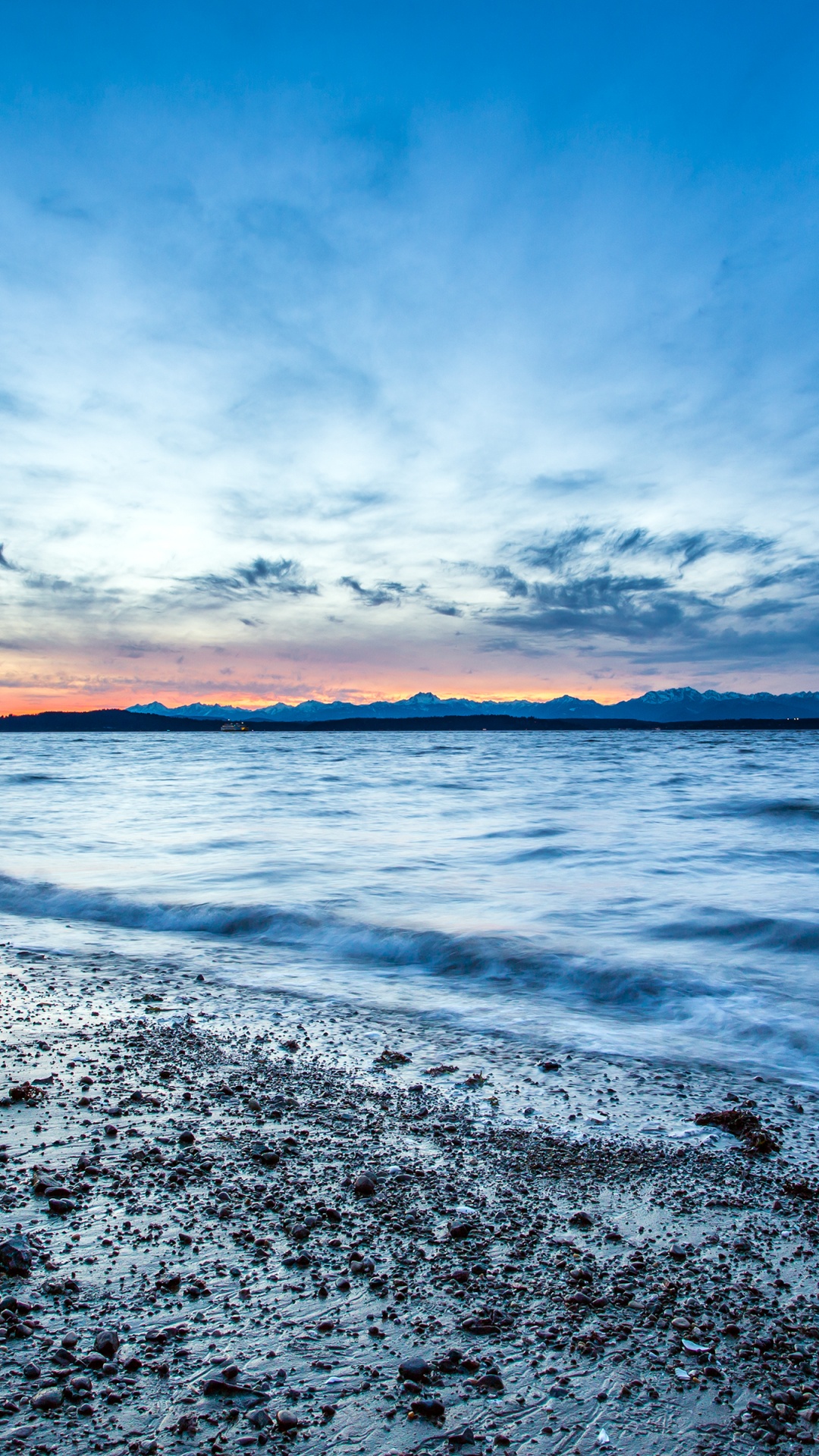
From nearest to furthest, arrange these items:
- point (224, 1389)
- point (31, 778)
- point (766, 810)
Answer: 1. point (224, 1389)
2. point (766, 810)
3. point (31, 778)

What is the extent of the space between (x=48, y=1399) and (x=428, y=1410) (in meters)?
1.00

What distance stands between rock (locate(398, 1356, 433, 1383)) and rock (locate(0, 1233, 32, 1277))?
1.26m

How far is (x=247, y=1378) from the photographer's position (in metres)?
2.13

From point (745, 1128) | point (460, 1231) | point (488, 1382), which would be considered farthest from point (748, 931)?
point (488, 1382)

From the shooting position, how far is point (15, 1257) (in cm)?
255

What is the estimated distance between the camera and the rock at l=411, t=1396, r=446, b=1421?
6.68ft

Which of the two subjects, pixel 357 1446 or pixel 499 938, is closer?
pixel 357 1446

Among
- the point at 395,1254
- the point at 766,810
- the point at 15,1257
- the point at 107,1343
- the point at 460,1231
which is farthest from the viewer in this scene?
the point at 766,810

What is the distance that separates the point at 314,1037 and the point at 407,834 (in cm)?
1045

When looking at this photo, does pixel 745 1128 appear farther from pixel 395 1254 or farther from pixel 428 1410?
pixel 428 1410

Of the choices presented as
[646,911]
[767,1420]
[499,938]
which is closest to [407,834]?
[646,911]

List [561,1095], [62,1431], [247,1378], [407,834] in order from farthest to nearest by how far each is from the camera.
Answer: [407,834]
[561,1095]
[247,1378]
[62,1431]

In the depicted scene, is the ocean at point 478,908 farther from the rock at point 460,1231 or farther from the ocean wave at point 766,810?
the rock at point 460,1231

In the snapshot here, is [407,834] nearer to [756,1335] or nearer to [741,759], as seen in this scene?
[756,1335]
